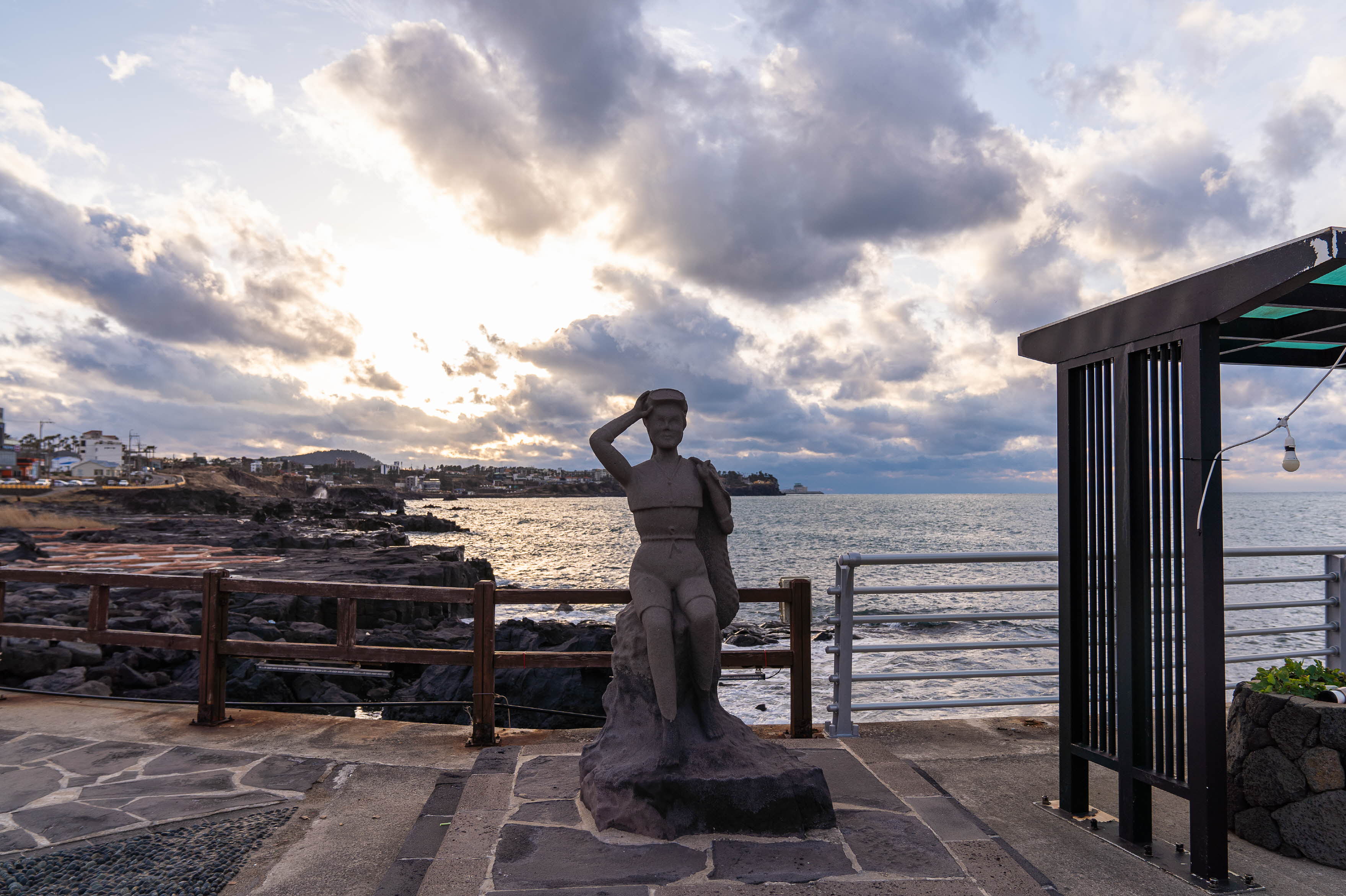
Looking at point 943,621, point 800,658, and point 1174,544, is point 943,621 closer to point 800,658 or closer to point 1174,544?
point 800,658

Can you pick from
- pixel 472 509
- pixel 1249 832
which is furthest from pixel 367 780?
pixel 472 509

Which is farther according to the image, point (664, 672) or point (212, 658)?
point (212, 658)

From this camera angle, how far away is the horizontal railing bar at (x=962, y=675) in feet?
16.4

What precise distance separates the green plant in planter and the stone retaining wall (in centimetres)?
9

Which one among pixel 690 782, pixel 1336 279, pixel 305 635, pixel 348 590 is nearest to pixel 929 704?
pixel 690 782

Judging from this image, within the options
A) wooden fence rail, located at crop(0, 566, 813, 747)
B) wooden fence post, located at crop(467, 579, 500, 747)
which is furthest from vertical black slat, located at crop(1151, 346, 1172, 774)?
wooden fence post, located at crop(467, 579, 500, 747)

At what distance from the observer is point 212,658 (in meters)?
5.78

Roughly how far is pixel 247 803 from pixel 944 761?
4.44 m

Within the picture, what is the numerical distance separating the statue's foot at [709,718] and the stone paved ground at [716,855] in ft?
1.67

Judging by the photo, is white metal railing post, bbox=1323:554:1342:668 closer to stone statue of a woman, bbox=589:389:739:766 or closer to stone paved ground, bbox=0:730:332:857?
stone statue of a woman, bbox=589:389:739:766

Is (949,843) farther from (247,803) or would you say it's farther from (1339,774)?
(247,803)

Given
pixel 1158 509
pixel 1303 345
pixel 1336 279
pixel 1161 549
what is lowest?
pixel 1161 549

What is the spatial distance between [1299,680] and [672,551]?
3386 millimetres

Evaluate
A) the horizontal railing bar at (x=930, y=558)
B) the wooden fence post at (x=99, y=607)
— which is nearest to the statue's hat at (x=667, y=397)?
the horizontal railing bar at (x=930, y=558)
